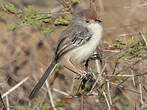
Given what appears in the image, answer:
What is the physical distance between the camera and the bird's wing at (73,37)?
4.70m

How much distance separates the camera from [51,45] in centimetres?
791

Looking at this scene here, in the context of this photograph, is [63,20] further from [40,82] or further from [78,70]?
[40,82]

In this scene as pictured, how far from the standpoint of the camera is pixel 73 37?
473 cm

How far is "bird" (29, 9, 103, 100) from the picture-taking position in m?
4.59

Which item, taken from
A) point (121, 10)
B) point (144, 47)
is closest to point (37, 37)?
point (121, 10)

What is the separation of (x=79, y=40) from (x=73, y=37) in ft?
0.32

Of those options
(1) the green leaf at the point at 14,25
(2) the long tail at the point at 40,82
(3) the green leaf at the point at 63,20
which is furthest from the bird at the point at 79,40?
(1) the green leaf at the point at 14,25

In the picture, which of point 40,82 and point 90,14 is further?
point 40,82

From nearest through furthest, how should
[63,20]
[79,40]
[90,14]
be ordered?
[90,14]
[79,40]
[63,20]

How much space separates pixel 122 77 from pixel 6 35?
14.8 ft

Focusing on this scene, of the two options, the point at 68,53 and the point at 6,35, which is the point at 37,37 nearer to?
the point at 6,35

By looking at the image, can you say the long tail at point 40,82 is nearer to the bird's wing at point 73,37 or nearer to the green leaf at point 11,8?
the bird's wing at point 73,37

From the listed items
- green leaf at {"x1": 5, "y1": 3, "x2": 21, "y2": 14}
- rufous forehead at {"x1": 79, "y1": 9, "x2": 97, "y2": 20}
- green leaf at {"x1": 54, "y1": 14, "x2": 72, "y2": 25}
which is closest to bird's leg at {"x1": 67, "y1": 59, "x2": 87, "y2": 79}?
green leaf at {"x1": 54, "y1": 14, "x2": 72, "y2": 25}

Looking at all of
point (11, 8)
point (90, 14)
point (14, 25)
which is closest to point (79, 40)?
point (90, 14)
